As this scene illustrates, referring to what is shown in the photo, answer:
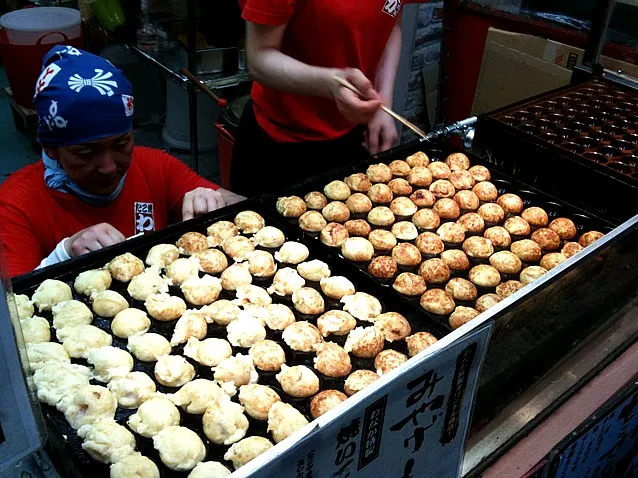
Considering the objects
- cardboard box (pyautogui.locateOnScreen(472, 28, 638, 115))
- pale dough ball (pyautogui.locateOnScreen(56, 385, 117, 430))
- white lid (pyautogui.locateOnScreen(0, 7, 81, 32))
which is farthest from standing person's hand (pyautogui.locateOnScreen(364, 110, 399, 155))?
white lid (pyautogui.locateOnScreen(0, 7, 81, 32))

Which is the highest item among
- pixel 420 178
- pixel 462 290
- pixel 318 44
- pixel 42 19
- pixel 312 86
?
pixel 318 44

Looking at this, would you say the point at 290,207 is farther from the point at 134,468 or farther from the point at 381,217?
the point at 134,468

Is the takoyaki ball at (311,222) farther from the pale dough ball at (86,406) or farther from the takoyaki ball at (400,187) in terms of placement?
the pale dough ball at (86,406)

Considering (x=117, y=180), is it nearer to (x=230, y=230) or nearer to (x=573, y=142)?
(x=230, y=230)

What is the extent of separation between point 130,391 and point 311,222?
1029mm

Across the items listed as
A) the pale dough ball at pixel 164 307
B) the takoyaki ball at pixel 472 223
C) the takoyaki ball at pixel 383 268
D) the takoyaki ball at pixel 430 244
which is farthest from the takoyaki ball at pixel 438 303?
the pale dough ball at pixel 164 307

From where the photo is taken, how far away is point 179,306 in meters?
1.96

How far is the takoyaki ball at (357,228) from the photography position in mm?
2461

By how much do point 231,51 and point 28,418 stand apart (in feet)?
14.4

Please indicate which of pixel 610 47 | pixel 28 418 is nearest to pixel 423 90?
pixel 610 47

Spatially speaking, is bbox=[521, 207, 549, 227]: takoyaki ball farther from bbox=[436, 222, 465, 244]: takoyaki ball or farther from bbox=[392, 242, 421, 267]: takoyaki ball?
bbox=[392, 242, 421, 267]: takoyaki ball

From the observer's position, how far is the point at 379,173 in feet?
9.07

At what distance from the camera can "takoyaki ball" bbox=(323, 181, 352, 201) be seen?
8.53ft

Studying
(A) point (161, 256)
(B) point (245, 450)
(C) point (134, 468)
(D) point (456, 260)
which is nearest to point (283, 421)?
(B) point (245, 450)
